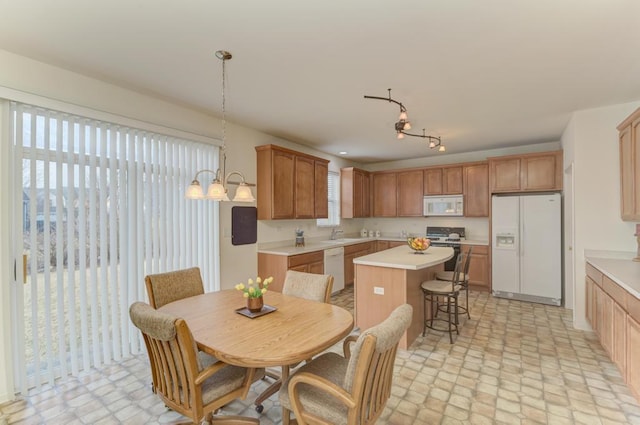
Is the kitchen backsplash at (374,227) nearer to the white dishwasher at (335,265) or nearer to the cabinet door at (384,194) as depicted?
the cabinet door at (384,194)

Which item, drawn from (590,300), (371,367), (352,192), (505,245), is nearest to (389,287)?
(371,367)

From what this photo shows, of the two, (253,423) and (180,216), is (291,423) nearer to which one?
(253,423)

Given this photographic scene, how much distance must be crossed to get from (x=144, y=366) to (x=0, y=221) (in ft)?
5.54

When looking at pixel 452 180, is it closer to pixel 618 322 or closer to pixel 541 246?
pixel 541 246

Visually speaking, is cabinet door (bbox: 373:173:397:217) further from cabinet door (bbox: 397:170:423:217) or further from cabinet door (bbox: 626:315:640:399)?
cabinet door (bbox: 626:315:640:399)

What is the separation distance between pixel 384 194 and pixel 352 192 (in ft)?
3.08

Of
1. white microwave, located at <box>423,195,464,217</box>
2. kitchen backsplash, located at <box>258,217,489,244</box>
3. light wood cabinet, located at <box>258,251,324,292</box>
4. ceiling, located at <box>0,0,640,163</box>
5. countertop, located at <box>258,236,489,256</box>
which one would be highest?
ceiling, located at <box>0,0,640,163</box>

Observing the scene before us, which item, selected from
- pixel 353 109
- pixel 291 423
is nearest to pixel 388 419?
pixel 291 423

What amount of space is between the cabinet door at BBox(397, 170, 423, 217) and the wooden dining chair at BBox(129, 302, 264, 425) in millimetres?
5297

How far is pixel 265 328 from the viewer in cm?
182

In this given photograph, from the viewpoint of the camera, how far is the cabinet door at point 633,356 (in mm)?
2100

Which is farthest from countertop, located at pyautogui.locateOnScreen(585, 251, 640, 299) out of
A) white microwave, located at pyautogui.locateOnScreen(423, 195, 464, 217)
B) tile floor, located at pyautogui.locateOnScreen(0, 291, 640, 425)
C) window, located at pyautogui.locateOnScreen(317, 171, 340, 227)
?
window, located at pyautogui.locateOnScreen(317, 171, 340, 227)

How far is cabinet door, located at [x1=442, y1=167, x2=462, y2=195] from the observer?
5840 millimetres

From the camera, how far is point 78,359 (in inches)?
104
